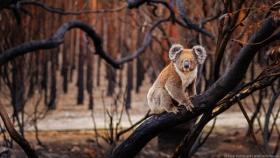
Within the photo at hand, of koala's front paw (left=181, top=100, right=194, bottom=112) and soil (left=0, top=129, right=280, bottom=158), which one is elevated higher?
koala's front paw (left=181, top=100, right=194, bottom=112)

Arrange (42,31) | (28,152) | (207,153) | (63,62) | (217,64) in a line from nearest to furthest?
(217,64)
(28,152)
(207,153)
(42,31)
(63,62)

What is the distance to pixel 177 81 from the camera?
471cm

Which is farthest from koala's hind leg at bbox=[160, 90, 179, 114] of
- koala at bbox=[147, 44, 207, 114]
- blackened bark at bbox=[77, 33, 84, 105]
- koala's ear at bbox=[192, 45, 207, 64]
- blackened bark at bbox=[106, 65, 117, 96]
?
blackened bark at bbox=[77, 33, 84, 105]

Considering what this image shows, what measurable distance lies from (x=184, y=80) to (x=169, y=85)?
20 cm

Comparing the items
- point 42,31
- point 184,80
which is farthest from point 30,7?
point 184,80

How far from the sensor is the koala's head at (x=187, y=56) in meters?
4.41

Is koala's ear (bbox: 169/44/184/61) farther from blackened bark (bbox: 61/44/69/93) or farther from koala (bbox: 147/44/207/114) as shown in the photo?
blackened bark (bbox: 61/44/69/93)

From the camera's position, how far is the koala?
14.6 ft

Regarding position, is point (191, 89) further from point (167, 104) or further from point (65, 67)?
point (65, 67)

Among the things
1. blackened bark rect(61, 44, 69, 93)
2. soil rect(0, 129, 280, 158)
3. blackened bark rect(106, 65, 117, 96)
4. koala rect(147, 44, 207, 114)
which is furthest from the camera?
blackened bark rect(61, 44, 69, 93)

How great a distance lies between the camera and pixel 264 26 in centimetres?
434

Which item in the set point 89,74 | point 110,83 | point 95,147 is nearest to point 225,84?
point 95,147

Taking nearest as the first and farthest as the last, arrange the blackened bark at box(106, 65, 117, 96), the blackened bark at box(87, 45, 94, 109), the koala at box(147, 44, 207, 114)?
the koala at box(147, 44, 207, 114) → the blackened bark at box(106, 65, 117, 96) → the blackened bark at box(87, 45, 94, 109)

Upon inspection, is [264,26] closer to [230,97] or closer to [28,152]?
[230,97]
